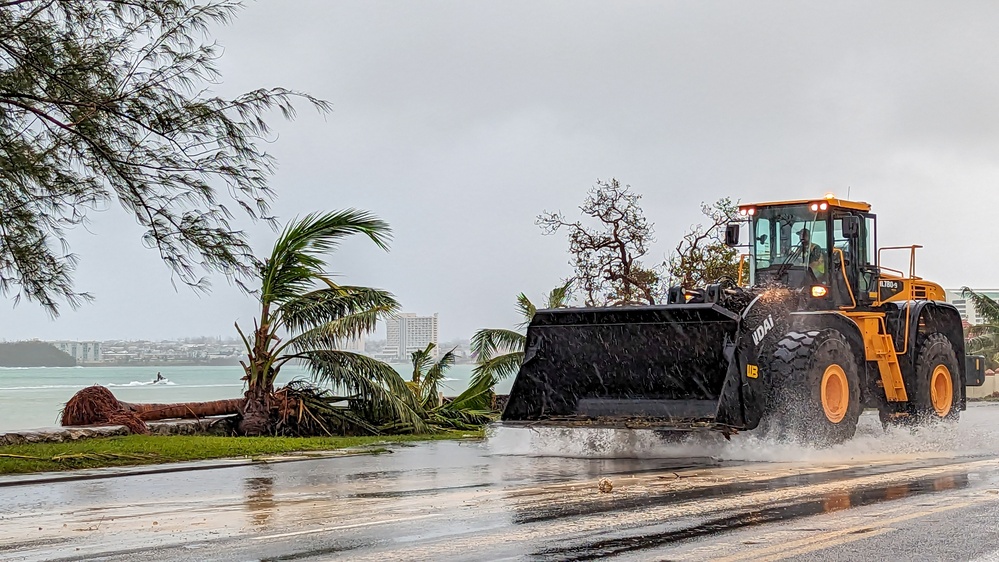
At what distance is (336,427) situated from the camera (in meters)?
17.6

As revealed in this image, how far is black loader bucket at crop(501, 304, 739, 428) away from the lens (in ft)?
42.2

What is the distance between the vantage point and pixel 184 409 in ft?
55.8

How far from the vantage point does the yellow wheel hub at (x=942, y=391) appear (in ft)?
52.7

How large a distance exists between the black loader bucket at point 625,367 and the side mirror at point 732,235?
2729 millimetres

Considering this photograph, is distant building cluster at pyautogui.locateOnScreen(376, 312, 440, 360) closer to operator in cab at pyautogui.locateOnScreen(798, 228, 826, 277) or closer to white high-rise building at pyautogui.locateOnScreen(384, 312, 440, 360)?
white high-rise building at pyautogui.locateOnScreen(384, 312, 440, 360)

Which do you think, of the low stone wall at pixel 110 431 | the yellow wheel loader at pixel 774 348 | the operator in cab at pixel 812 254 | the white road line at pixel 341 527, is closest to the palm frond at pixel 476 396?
the low stone wall at pixel 110 431

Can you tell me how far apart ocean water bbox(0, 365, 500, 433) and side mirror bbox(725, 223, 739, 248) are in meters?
7.09

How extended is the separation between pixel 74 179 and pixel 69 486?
3235 millimetres

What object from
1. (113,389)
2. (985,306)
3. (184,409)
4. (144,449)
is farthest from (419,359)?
(113,389)

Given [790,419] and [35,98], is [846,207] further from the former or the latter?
[35,98]

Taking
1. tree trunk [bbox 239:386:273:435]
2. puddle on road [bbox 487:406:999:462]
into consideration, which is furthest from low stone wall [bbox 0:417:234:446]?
puddle on road [bbox 487:406:999:462]

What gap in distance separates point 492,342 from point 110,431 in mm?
8014

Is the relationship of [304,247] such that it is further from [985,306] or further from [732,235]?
[985,306]

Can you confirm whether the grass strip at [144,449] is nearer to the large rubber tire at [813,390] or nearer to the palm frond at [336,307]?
the palm frond at [336,307]
